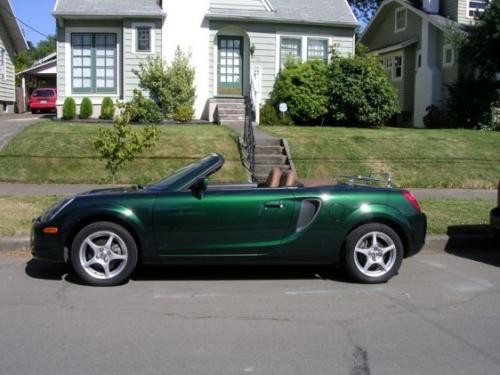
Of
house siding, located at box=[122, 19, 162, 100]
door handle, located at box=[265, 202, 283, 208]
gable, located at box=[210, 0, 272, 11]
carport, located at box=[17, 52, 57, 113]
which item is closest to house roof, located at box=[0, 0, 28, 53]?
carport, located at box=[17, 52, 57, 113]

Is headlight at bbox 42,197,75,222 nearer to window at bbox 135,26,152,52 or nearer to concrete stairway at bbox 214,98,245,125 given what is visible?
concrete stairway at bbox 214,98,245,125

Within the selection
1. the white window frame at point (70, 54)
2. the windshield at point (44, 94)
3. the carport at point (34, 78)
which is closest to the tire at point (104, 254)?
the white window frame at point (70, 54)

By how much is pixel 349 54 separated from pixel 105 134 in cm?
1291

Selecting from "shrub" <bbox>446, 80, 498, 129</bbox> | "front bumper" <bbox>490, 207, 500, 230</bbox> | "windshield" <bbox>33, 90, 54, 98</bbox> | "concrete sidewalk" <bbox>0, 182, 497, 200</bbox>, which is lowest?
"concrete sidewalk" <bbox>0, 182, 497, 200</bbox>

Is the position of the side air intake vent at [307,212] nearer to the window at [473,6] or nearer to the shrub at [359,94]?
the shrub at [359,94]

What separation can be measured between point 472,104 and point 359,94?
21.9ft

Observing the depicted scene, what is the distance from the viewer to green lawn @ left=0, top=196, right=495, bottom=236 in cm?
888

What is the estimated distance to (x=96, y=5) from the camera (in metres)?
20.9

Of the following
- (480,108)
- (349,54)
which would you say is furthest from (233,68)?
(480,108)

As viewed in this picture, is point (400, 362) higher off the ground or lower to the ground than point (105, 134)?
lower

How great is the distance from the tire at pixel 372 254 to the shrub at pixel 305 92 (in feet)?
43.9

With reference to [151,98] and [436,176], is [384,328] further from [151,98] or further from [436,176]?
[151,98]

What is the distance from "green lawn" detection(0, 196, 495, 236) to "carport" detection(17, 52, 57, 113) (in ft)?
93.1

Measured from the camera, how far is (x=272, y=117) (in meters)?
20.4
